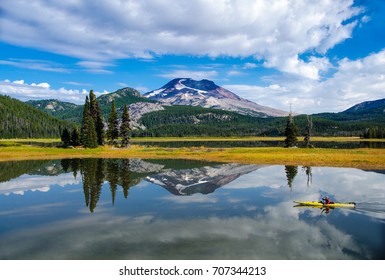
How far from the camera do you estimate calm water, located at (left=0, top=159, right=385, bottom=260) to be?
2073cm

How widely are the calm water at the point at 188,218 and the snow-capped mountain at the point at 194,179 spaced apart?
0.53 ft

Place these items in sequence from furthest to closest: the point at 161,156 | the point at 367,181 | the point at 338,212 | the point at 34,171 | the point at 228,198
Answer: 1. the point at 161,156
2. the point at 34,171
3. the point at 367,181
4. the point at 228,198
5. the point at 338,212

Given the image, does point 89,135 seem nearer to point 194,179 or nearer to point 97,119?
point 97,119

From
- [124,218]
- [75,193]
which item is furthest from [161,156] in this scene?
[124,218]

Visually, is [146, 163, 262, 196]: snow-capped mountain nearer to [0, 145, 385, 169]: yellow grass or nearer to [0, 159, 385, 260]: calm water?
[0, 159, 385, 260]: calm water

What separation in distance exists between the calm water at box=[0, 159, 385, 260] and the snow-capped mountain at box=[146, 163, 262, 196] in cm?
16

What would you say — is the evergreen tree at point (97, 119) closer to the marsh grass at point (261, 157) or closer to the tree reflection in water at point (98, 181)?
the marsh grass at point (261, 157)

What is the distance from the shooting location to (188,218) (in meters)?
28.8

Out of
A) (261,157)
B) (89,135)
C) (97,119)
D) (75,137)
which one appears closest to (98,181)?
(261,157)

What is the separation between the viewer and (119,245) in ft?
70.3

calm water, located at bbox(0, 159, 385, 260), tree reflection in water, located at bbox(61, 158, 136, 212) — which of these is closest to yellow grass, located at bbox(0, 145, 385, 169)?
calm water, located at bbox(0, 159, 385, 260)

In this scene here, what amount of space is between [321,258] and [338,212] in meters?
12.6

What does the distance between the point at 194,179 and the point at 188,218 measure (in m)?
22.4

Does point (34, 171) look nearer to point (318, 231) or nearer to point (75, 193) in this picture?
point (75, 193)
